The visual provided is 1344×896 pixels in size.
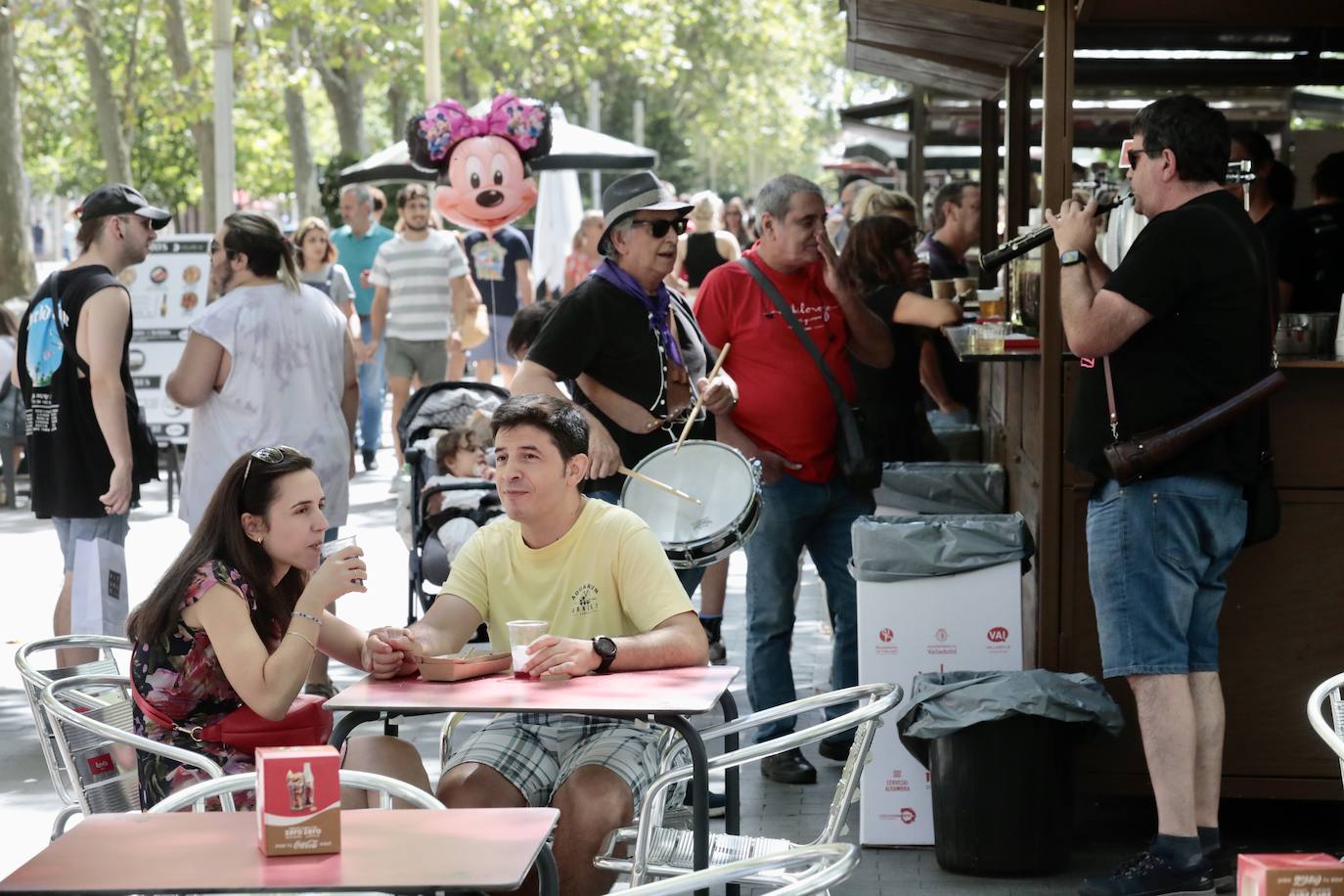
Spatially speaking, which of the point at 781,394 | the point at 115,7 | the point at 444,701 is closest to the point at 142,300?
the point at 781,394

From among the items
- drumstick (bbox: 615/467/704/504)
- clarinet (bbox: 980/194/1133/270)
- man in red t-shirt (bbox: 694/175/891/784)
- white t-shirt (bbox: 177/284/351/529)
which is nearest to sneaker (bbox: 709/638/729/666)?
man in red t-shirt (bbox: 694/175/891/784)

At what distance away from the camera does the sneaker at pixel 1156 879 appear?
16.6 feet

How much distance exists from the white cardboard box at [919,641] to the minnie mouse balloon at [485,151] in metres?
6.73

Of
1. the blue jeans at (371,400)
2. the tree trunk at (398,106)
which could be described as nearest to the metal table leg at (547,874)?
the blue jeans at (371,400)

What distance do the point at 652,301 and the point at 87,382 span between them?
222 cm

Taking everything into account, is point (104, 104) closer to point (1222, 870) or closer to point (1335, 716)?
point (1222, 870)

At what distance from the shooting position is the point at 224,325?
6969mm

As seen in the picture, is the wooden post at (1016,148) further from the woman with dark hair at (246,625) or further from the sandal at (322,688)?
the woman with dark hair at (246,625)

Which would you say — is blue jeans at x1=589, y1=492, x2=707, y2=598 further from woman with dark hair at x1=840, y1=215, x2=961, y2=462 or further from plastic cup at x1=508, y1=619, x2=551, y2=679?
plastic cup at x1=508, y1=619, x2=551, y2=679

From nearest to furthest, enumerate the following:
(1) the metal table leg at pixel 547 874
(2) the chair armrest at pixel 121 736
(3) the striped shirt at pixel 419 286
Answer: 1. (1) the metal table leg at pixel 547 874
2. (2) the chair armrest at pixel 121 736
3. (3) the striped shirt at pixel 419 286

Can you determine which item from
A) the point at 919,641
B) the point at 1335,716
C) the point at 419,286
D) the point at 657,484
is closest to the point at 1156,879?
the point at 919,641

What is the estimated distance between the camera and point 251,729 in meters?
4.27

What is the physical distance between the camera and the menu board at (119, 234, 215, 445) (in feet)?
45.1

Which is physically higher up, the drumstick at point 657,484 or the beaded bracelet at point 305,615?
the drumstick at point 657,484
